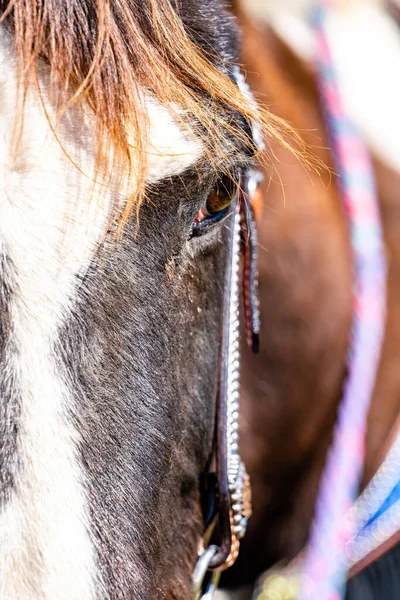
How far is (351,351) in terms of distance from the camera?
105cm

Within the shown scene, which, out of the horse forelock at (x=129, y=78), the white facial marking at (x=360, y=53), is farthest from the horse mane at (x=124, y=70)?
the white facial marking at (x=360, y=53)

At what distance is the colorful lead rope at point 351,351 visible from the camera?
3.39ft

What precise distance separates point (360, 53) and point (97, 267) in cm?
80

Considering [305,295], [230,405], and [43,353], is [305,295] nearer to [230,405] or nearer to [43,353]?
[230,405]

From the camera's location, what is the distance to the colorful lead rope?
3.39 feet

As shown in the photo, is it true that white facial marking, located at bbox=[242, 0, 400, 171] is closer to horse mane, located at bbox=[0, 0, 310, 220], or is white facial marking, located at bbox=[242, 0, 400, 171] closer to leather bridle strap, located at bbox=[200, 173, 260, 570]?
leather bridle strap, located at bbox=[200, 173, 260, 570]

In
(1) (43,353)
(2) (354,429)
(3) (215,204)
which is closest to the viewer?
Result: (1) (43,353)

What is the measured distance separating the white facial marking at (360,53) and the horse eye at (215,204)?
498 millimetres

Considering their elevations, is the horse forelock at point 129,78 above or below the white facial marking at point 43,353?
above

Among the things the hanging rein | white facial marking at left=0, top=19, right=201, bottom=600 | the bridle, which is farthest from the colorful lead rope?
white facial marking at left=0, top=19, right=201, bottom=600

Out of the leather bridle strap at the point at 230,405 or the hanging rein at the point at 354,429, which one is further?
the hanging rein at the point at 354,429

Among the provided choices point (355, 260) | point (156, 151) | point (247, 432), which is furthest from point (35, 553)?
point (355, 260)

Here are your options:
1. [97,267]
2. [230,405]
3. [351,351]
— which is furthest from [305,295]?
[97,267]

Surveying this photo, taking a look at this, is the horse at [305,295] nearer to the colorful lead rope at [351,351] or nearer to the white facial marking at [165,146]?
the colorful lead rope at [351,351]
